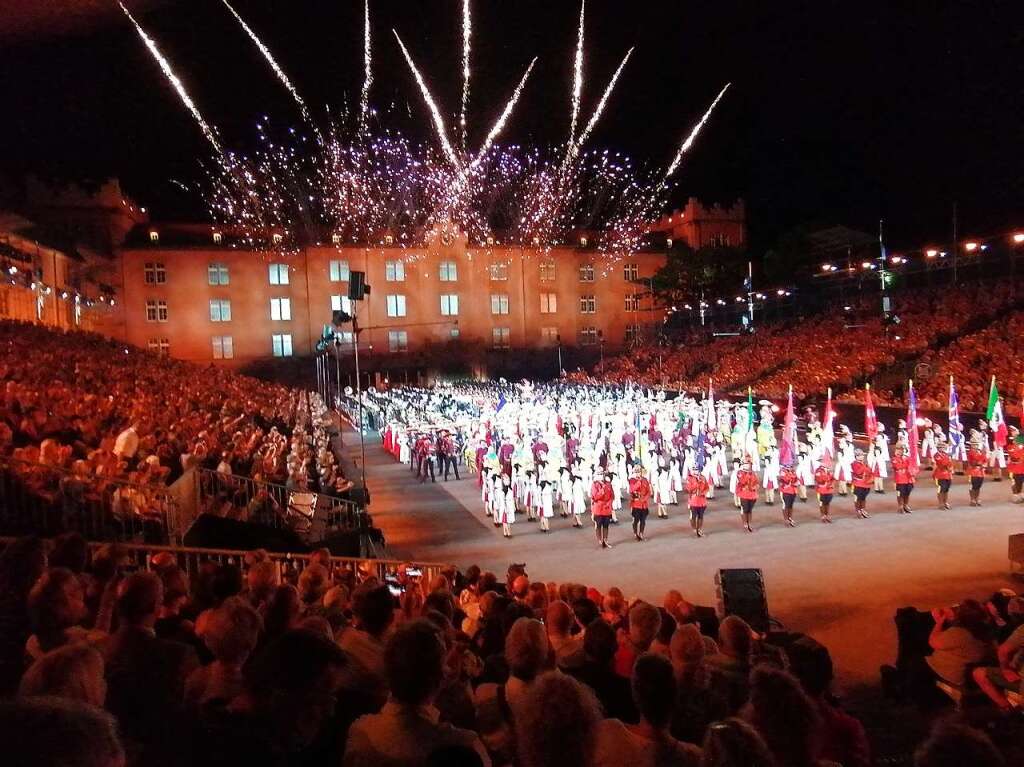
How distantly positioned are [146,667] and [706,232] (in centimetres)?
6012

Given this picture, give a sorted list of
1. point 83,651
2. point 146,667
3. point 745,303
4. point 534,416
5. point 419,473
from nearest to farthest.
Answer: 1. point 83,651
2. point 146,667
3. point 419,473
4. point 534,416
5. point 745,303

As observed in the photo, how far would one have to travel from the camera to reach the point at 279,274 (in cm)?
5191

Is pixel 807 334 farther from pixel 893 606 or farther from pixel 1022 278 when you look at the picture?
pixel 893 606

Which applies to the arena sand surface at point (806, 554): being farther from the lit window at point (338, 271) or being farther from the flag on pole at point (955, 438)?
the lit window at point (338, 271)

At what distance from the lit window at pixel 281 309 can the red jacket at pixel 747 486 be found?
42.8 metres

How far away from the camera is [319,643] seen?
8.23 ft

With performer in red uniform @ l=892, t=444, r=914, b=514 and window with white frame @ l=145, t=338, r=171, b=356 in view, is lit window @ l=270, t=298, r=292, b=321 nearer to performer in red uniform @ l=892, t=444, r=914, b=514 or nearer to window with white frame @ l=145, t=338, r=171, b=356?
window with white frame @ l=145, t=338, r=171, b=356

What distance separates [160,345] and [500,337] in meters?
22.8

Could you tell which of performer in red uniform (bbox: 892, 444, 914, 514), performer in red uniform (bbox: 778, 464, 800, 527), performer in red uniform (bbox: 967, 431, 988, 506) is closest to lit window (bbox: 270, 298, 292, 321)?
performer in red uniform (bbox: 778, 464, 800, 527)

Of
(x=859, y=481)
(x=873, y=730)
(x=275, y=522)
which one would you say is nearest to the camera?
(x=873, y=730)

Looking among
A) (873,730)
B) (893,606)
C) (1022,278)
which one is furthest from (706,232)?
(873,730)

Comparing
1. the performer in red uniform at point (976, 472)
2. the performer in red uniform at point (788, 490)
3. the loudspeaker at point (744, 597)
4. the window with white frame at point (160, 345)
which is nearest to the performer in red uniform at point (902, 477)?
the performer in red uniform at point (976, 472)

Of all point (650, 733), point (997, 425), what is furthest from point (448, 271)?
point (650, 733)

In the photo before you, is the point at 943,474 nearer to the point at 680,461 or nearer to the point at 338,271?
the point at 680,461
